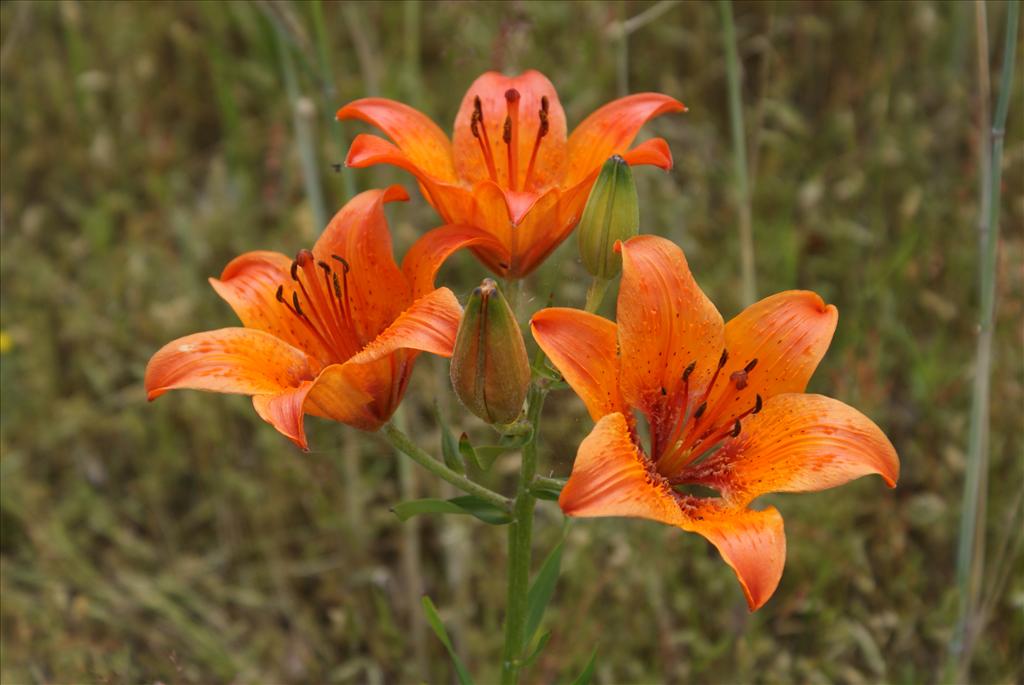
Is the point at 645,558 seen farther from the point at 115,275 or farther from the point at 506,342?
the point at 115,275

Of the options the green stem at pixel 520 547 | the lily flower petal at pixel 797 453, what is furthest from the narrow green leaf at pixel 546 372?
the lily flower petal at pixel 797 453

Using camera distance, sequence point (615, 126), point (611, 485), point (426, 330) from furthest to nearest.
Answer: point (615, 126), point (426, 330), point (611, 485)

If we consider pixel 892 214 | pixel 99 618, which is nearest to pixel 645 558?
pixel 99 618

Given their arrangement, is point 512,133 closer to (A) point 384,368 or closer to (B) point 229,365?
(A) point 384,368

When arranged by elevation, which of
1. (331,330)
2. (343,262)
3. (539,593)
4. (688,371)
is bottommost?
(539,593)

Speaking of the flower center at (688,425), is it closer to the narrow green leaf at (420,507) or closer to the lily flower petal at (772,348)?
the lily flower petal at (772,348)

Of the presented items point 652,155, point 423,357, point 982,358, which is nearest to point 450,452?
point 652,155

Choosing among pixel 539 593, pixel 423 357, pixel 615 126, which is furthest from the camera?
pixel 423 357
